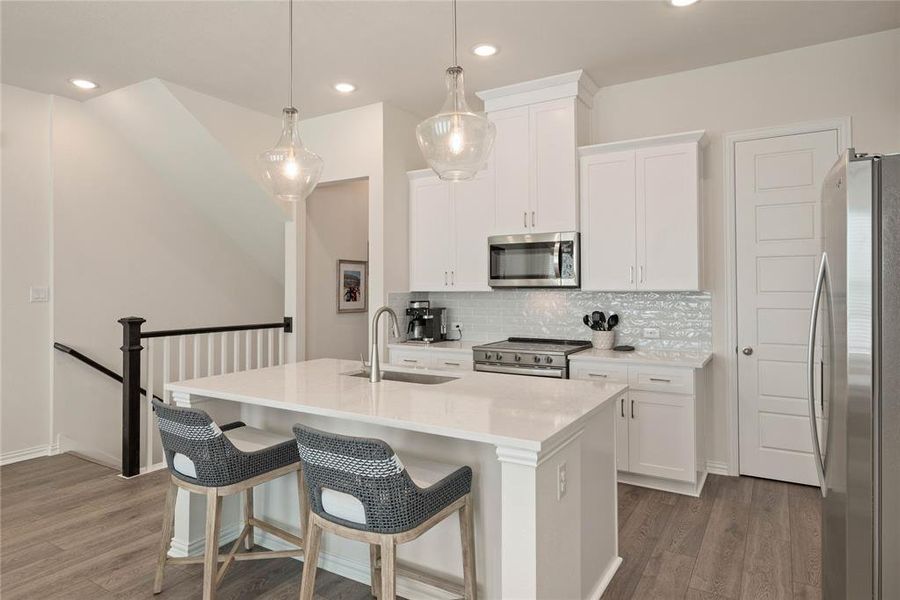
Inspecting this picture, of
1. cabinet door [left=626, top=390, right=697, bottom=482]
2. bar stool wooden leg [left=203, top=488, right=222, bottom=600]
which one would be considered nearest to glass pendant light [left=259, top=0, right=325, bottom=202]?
bar stool wooden leg [left=203, top=488, right=222, bottom=600]

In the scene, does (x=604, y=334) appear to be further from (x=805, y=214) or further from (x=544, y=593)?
(x=544, y=593)

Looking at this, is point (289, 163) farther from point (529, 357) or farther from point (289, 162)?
point (529, 357)

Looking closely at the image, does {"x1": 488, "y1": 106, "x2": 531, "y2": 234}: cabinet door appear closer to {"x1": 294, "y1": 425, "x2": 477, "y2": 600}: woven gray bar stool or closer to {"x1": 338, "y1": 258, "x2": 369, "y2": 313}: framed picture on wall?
{"x1": 338, "y1": 258, "x2": 369, "y2": 313}: framed picture on wall

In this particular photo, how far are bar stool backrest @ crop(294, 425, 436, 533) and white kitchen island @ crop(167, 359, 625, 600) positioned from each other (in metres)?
0.20

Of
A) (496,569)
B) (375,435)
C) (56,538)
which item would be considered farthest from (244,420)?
(496,569)

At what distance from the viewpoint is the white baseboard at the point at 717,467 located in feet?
12.7

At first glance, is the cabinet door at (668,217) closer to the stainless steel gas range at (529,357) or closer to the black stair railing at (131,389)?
the stainless steel gas range at (529,357)

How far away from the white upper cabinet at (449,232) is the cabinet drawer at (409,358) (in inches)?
23.7

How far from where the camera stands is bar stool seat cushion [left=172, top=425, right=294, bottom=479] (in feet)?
7.30

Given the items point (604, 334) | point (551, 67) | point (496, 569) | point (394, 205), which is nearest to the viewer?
point (496, 569)

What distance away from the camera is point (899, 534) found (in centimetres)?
161

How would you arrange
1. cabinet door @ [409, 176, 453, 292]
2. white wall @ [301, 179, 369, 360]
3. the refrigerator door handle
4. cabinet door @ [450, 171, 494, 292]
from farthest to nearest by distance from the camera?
white wall @ [301, 179, 369, 360] → cabinet door @ [409, 176, 453, 292] → cabinet door @ [450, 171, 494, 292] → the refrigerator door handle

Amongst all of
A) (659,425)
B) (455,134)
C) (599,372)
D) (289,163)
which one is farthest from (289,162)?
(659,425)

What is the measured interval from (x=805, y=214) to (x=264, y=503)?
149 inches
